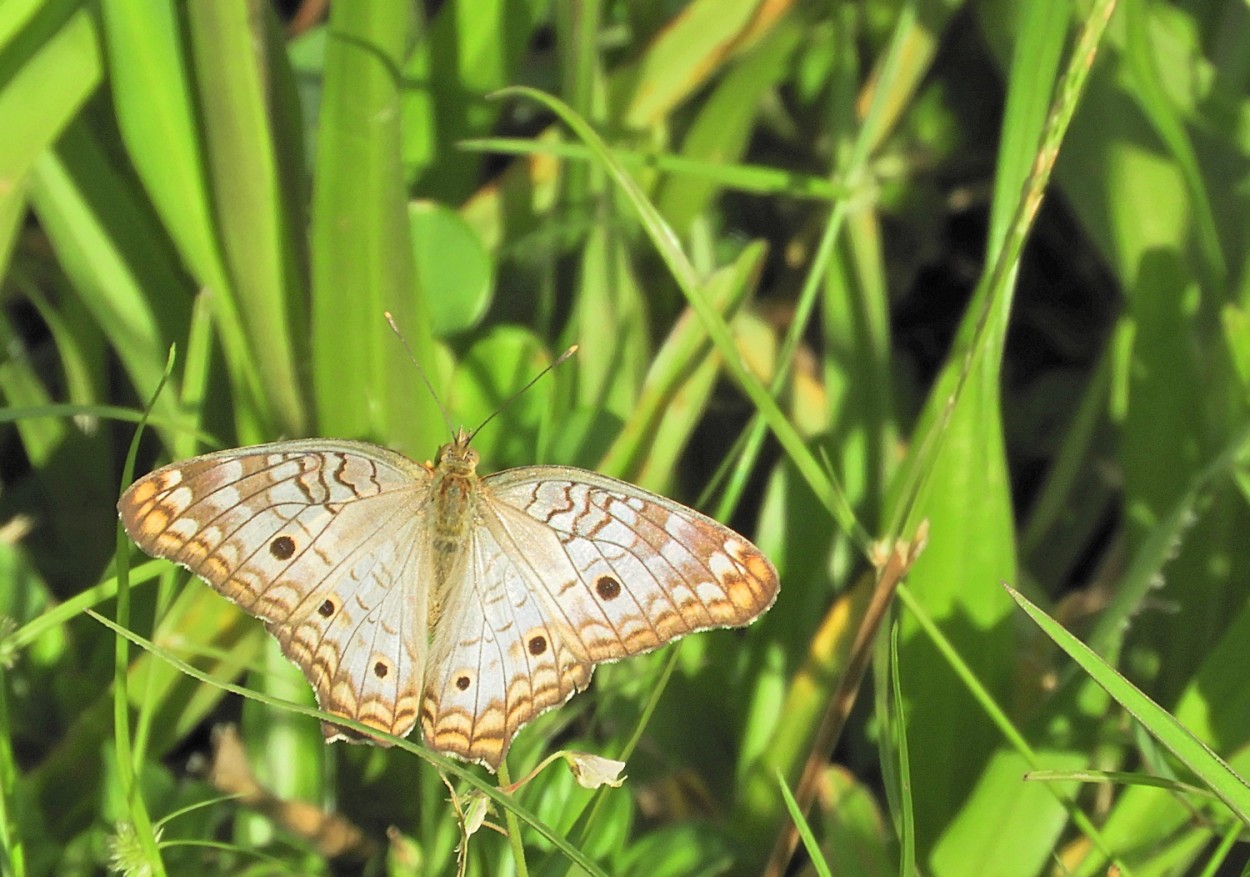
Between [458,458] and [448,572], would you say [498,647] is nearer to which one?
[448,572]

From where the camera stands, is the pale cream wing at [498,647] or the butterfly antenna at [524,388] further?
the butterfly antenna at [524,388]

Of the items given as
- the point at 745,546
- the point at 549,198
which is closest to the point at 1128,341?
the point at 745,546

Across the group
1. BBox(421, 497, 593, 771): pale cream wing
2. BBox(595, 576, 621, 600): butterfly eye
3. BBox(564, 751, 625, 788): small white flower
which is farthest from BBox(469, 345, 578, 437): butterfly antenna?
BBox(564, 751, 625, 788): small white flower

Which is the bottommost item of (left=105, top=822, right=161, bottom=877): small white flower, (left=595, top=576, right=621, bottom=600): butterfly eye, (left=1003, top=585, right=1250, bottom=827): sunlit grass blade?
(left=105, top=822, right=161, bottom=877): small white flower

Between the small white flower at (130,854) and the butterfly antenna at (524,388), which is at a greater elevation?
the butterfly antenna at (524,388)

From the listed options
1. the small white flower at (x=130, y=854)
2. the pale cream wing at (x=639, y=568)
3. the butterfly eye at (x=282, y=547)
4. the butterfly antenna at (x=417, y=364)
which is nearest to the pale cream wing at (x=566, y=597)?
the pale cream wing at (x=639, y=568)

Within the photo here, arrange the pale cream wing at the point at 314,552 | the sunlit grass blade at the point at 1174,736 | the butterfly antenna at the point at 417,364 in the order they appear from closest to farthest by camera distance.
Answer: the sunlit grass blade at the point at 1174,736 → the pale cream wing at the point at 314,552 → the butterfly antenna at the point at 417,364

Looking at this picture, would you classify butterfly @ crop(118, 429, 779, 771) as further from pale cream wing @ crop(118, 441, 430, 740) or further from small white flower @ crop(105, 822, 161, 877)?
small white flower @ crop(105, 822, 161, 877)

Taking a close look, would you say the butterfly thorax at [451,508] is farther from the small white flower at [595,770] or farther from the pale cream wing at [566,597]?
the small white flower at [595,770]
